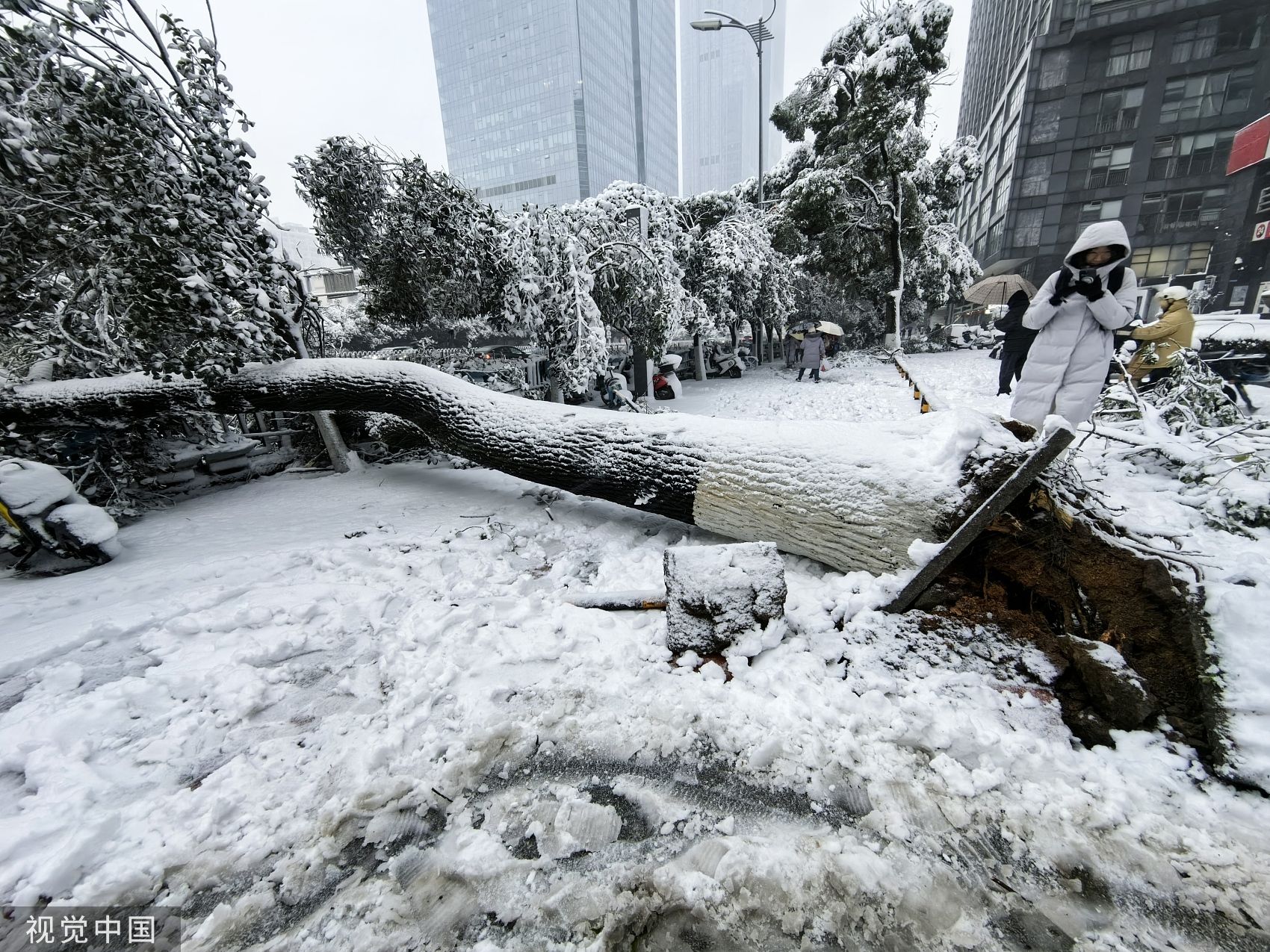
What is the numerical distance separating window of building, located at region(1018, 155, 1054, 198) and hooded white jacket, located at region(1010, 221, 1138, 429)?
3807 centimetres

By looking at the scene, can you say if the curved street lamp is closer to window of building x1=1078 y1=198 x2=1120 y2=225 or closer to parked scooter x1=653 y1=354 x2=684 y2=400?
parked scooter x1=653 y1=354 x2=684 y2=400

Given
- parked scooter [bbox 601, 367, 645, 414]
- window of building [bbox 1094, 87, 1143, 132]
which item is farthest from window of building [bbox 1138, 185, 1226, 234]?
parked scooter [bbox 601, 367, 645, 414]

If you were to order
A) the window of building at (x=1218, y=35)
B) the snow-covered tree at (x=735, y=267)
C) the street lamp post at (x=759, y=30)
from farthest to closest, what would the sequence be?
the window of building at (x=1218, y=35), the street lamp post at (x=759, y=30), the snow-covered tree at (x=735, y=267)

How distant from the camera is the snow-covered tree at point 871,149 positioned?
1166cm

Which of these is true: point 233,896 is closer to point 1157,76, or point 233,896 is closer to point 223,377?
A: point 223,377

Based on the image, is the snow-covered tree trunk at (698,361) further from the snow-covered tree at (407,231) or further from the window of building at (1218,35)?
the window of building at (1218,35)

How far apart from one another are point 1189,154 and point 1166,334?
38751 mm

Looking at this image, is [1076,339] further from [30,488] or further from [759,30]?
[759,30]

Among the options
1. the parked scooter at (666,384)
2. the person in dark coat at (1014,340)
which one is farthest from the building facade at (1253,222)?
the parked scooter at (666,384)

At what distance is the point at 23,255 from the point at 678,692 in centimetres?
891

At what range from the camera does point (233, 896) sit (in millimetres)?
1534

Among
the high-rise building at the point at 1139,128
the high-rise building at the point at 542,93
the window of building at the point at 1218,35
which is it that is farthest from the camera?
the high-rise building at the point at 542,93

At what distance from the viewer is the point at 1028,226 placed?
30031mm

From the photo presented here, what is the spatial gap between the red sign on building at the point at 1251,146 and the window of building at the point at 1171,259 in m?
3.60
